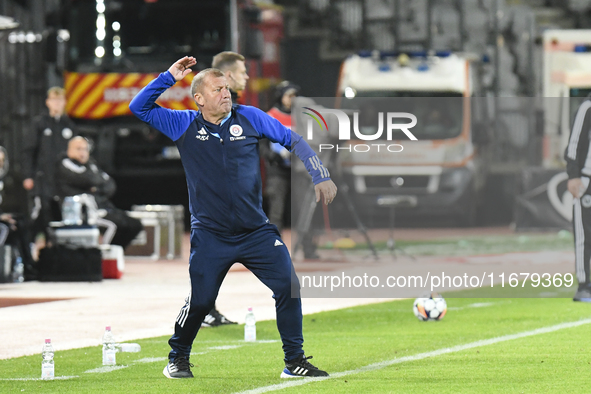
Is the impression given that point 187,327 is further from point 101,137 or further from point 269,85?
point 269,85

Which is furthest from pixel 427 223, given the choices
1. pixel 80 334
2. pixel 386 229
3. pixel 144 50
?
pixel 144 50

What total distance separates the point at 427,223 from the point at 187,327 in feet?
23.2

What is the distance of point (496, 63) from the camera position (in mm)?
23297

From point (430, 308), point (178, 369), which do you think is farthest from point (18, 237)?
point (178, 369)

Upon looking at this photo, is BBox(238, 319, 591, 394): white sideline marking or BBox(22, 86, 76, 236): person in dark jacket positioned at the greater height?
BBox(22, 86, 76, 236): person in dark jacket

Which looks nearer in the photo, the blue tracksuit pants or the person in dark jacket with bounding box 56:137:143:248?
the blue tracksuit pants

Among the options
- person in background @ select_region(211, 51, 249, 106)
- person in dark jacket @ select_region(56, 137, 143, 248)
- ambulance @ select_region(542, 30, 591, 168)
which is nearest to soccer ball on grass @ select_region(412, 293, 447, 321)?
person in background @ select_region(211, 51, 249, 106)

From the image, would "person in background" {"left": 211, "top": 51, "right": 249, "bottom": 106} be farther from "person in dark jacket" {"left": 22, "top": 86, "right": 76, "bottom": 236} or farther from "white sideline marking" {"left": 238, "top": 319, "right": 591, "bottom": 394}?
"person in dark jacket" {"left": 22, "top": 86, "right": 76, "bottom": 236}

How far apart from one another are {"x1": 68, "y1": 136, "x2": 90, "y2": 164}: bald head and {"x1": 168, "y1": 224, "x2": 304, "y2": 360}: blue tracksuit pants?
708 centimetres

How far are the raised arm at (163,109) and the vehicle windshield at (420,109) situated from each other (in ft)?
8.42

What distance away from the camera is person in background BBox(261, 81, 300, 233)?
1317cm

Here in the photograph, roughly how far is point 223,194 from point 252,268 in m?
0.44

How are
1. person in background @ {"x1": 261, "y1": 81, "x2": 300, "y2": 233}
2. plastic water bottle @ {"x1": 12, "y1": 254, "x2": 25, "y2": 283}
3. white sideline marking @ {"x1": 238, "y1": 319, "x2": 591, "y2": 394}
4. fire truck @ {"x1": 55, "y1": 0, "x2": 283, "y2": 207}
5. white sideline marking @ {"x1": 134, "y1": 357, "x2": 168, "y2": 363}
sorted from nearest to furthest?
1. white sideline marking @ {"x1": 238, "y1": 319, "x2": 591, "y2": 394}
2. white sideline marking @ {"x1": 134, "y1": 357, "x2": 168, "y2": 363}
3. person in background @ {"x1": 261, "y1": 81, "x2": 300, "y2": 233}
4. plastic water bottle @ {"x1": 12, "y1": 254, "x2": 25, "y2": 283}
5. fire truck @ {"x1": 55, "y1": 0, "x2": 283, "y2": 207}

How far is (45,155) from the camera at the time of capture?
560 inches
